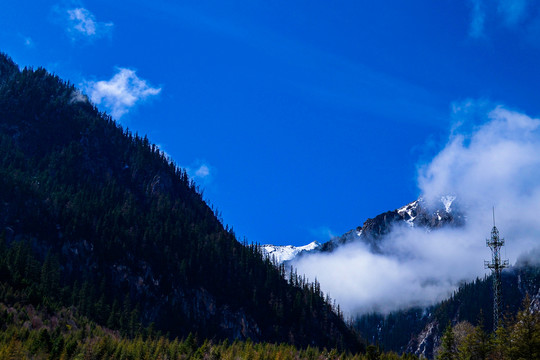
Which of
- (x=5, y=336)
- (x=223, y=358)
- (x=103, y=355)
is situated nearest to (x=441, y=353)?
(x=223, y=358)

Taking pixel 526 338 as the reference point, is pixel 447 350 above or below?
below

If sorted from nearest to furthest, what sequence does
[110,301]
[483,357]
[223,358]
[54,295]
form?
[483,357] → [223,358] → [54,295] → [110,301]

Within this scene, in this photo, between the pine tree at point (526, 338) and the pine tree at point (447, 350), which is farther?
the pine tree at point (447, 350)

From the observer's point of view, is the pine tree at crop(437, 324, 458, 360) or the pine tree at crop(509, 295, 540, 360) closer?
the pine tree at crop(509, 295, 540, 360)

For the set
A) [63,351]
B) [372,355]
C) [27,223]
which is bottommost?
[63,351]

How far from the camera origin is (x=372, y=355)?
124 meters

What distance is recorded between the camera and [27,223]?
199625 millimetres

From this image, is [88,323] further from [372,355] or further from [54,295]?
[372,355]

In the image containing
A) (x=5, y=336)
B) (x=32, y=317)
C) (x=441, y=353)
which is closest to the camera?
(x=441, y=353)

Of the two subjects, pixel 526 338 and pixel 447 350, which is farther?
pixel 447 350

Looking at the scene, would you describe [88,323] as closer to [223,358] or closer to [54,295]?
[54,295]

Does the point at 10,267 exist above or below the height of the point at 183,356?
above

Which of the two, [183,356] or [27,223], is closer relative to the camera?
[183,356]

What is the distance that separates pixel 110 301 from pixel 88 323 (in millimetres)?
41712
